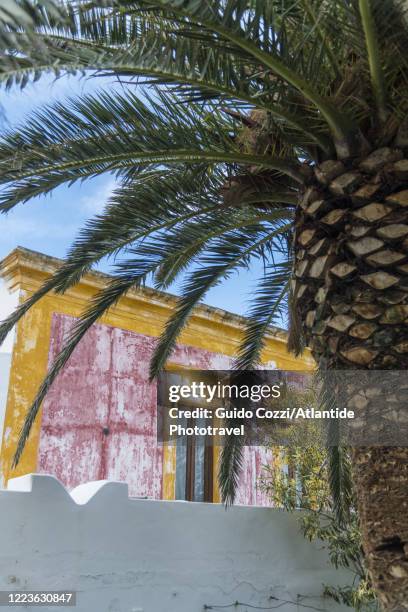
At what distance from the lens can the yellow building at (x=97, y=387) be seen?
29.9 ft

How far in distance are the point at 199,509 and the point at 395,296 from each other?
422cm

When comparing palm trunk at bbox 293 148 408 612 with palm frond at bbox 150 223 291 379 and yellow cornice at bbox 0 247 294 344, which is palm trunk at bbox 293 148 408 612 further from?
yellow cornice at bbox 0 247 294 344

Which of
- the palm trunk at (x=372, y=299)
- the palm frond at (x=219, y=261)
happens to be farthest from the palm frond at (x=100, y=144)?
the palm frond at (x=219, y=261)

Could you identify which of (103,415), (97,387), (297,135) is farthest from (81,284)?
(297,135)

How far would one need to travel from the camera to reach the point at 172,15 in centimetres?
348

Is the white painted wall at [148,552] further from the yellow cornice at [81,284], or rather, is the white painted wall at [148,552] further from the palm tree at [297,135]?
the palm tree at [297,135]

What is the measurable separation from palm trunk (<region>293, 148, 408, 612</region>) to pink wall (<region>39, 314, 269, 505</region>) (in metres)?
5.96

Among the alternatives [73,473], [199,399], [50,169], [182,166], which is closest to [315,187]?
[182,166]

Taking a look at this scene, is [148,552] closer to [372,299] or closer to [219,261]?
[219,261]

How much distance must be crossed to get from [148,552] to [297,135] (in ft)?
14.6

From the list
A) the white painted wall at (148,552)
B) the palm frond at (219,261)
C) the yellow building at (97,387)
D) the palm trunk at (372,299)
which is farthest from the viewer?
the yellow building at (97,387)

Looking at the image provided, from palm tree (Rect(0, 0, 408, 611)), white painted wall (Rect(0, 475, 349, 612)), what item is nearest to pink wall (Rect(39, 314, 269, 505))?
white painted wall (Rect(0, 475, 349, 612))

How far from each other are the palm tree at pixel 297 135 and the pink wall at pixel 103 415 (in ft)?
17.4

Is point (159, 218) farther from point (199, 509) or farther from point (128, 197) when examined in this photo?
point (199, 509)
